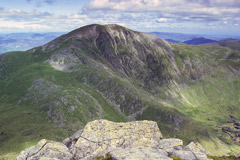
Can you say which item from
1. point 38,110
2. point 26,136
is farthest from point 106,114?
point 26,136

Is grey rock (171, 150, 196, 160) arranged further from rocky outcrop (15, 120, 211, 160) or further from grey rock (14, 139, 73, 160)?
grey rock (14, 139, 73, 160)

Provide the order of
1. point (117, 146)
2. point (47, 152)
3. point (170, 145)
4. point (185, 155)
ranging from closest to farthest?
point (185, 155)
point (47, 152)
point (170, 145)
point (117, 146)

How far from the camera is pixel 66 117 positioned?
12925 cm

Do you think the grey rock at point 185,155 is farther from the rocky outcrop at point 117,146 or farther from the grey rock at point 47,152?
the grey rock at point 47,152

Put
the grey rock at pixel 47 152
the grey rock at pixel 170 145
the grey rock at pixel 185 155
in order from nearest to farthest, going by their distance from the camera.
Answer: the grey rock at pixel 185 155 → the grey rock at pixel 47 152 → the grey rock at pixel 170 145

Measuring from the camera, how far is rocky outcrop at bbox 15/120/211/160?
27.3 meters

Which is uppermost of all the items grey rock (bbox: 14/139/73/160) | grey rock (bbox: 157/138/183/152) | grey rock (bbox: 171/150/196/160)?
grey rock (bbox: 171/150/196/160)

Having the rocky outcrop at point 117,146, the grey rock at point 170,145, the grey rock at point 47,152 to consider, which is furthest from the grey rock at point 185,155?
the grey rock at point 47,152

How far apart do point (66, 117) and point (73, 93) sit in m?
39.0

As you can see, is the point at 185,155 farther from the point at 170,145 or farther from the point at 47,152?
the point at 47,152

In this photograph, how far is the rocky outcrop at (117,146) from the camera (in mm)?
27297

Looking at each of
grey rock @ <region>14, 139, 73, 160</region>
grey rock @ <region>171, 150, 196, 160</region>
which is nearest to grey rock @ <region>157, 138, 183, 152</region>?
grey rock @ <region>171, 150, 196, 160</region>

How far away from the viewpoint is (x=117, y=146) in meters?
33.7

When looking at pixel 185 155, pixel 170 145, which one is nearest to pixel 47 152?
pixel 170 145
